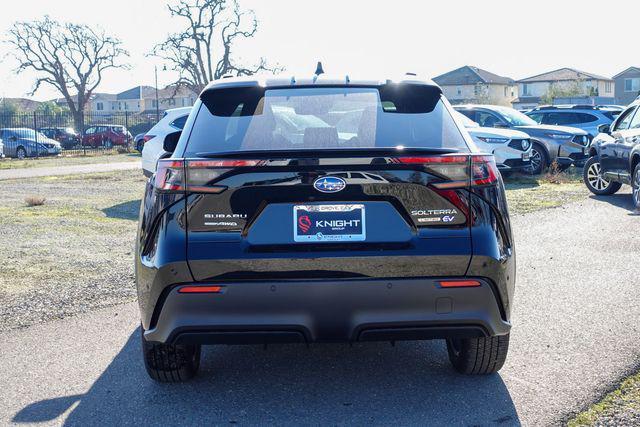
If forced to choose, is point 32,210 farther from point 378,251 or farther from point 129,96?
point 129,96

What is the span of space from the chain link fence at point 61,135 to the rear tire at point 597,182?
958 inches

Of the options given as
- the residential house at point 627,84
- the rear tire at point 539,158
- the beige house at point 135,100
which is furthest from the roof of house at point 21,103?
the rear tire at point 539,158

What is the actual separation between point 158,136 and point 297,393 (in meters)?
10.4

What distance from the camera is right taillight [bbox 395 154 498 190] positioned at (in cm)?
374

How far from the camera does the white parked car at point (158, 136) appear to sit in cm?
1374

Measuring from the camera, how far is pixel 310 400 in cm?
414

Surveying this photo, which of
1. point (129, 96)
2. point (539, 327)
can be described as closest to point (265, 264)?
point (539, 327)

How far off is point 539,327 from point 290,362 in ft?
6.34

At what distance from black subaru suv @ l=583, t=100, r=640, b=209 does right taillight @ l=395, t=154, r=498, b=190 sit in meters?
9.47

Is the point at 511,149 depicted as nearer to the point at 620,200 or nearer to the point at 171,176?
the point at 620,200

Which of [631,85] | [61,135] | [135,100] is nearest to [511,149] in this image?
[61,135]

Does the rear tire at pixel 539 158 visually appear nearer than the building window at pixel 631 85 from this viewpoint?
Yes

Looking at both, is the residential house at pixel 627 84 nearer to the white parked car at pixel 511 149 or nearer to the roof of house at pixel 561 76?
the roof of house at pixel 561 76

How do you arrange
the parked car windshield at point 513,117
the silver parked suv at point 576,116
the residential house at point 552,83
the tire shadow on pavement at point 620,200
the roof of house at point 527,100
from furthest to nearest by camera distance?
the roof of house at point 527,100 < the residential house at point 552,83 < the silver parked suv at point 576,116 < the parked car windshield at point 513,117 < the tire shadow on pavement at point 620,200
